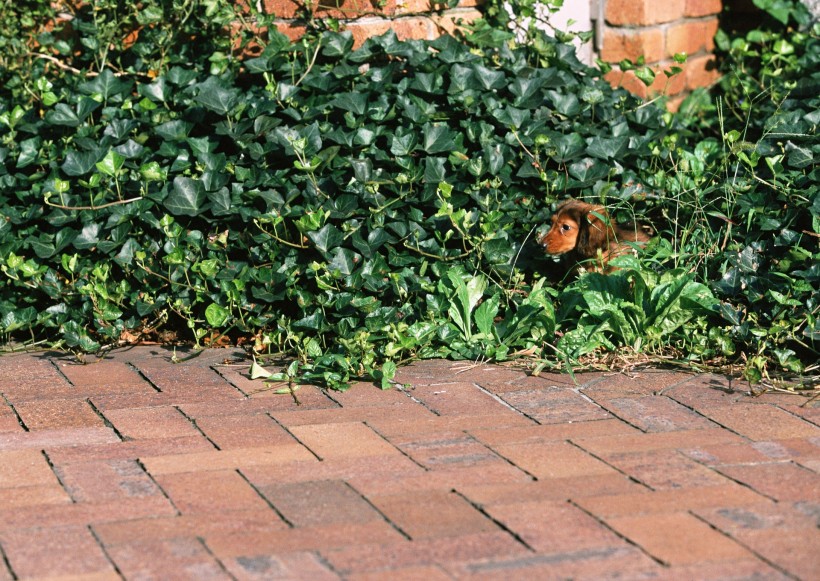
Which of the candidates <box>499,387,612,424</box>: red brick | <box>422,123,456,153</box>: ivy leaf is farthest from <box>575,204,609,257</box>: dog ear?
<box>499,387,612,424</box>: red brick

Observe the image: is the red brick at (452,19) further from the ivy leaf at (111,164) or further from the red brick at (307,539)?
the red brick at (307,539)

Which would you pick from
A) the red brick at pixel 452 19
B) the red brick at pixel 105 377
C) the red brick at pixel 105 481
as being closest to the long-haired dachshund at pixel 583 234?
the red brick at pixel 452 19

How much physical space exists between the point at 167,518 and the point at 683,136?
3406 mm

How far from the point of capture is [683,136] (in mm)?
5105

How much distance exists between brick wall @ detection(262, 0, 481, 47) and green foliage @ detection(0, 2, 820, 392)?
189 mm

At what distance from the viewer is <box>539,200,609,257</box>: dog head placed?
414 centimetres

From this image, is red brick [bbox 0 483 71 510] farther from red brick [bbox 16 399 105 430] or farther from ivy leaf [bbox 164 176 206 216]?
ivy leaf [bbox 164 176 206 216]

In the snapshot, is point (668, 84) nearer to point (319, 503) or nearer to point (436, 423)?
point (436, 423)

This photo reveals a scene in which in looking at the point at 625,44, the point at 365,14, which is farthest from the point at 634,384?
the point at 625,44

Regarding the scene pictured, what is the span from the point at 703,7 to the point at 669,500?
3.83 meters

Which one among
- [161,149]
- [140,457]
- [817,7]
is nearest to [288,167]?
[161,149]

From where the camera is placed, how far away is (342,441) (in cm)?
304

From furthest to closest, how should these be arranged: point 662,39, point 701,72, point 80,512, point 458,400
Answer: point 701,72, point 662,39, point 458,400, point 80,512

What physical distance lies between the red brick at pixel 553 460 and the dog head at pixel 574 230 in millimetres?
1302
